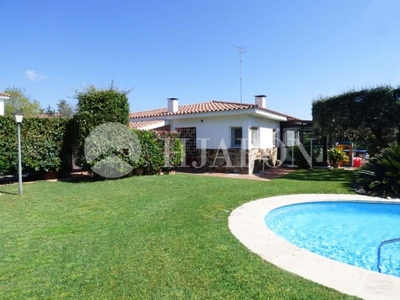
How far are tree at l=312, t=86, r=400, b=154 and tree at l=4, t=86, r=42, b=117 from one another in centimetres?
5172

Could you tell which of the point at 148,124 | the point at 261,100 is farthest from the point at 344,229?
the point at 261,100

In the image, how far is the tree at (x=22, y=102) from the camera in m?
51.9

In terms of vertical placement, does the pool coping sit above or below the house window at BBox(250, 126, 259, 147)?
below

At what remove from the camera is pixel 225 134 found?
2144 centimetres

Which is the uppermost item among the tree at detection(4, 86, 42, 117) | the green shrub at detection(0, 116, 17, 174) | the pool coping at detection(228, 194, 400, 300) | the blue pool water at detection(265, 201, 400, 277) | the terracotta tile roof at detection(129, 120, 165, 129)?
the tree at detection(4, 86, 42, 117)

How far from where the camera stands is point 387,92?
1822 centimetres

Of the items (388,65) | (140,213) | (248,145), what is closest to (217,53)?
(248,145)

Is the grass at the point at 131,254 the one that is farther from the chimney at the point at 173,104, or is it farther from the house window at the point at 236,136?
the chimney at the point at 173,104

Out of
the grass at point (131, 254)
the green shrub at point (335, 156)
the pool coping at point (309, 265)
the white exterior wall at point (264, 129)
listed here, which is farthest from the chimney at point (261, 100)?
the pool coping at point (309, 265)

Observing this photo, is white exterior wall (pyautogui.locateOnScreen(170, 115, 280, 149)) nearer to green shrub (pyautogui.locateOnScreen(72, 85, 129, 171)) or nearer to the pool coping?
green shrub (pyautogui.locateOnScreen(72, 85, 129, 171))

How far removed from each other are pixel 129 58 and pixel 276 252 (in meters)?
22.9

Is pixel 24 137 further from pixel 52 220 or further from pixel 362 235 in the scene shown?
pixel 362 235

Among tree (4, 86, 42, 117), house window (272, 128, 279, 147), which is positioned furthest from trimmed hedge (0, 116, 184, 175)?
tree (4, 86, 42, 117)

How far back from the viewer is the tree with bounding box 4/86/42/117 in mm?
51906
